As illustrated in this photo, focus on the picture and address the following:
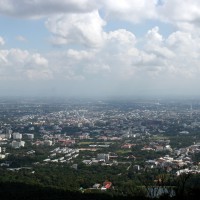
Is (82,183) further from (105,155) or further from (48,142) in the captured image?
(48,142)

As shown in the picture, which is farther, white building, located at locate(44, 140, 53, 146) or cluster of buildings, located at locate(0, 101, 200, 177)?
white building, located at locate(44, 140, 53, 146)

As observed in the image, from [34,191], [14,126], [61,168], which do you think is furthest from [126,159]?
[14,126]

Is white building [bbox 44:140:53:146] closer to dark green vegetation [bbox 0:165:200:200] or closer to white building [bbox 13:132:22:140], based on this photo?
white building [bbox 13:132:22:140]

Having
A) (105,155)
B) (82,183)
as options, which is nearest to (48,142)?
(105,155)

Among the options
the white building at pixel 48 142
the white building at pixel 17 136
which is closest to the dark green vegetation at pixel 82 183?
the white building at pixel 48 142

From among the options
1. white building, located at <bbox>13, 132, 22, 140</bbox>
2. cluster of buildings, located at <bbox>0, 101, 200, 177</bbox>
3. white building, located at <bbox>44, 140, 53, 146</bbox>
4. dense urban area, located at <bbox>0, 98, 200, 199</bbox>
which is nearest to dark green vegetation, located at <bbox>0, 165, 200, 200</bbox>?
dense urban area, located at <bbox>0, 98, 200, 199</bbox>

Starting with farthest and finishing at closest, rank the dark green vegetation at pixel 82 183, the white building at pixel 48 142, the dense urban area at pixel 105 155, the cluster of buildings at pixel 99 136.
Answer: the white building at pixel 48 142 < the cluster of buildings at pixel 99 136 < the dense urban area at pixel 105 155 < the dark green vegetation at pixel 82 183

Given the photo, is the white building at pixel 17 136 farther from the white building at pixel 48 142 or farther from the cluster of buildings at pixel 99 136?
the white building at pixel 48 142

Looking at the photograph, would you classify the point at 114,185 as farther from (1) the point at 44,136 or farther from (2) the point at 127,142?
(1) the point at 44,136
